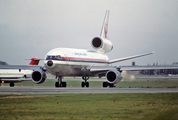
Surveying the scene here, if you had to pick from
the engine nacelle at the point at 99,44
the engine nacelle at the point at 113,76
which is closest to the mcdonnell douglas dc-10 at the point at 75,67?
the engine nacelle at the point at 113,76

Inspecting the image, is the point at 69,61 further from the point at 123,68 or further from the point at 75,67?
the point at 123,68

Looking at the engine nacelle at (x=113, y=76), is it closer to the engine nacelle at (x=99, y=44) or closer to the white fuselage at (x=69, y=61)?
the white fuselage at (x=69, y=61)

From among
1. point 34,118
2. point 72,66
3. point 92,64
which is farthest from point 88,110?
point 92,64

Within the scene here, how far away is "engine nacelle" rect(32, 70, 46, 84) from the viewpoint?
42438 millimetres

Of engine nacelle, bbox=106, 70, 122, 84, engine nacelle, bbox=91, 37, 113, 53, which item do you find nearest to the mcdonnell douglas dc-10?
engine nacelle, bbox=106, 70, 122, 84

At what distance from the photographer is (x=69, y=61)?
4250 cm

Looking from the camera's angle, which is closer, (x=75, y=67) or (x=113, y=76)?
(x=113, y=76)

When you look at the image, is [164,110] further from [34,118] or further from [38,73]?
[38,73]

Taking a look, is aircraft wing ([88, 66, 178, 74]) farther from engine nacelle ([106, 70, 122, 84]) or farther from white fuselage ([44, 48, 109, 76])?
engine nacelle ([106, 70, 122, 84])

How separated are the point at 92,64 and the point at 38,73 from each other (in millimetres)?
9299

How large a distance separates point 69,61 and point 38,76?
4.65 meters

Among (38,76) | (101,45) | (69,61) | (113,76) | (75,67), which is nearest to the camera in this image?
(69,61)

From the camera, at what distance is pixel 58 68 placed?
40.3 metres

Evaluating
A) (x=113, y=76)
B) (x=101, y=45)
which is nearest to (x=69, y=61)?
(x=113, y=76)
